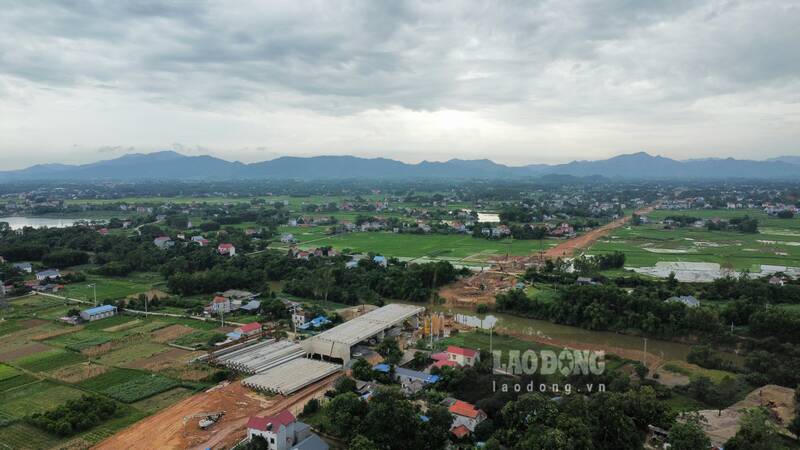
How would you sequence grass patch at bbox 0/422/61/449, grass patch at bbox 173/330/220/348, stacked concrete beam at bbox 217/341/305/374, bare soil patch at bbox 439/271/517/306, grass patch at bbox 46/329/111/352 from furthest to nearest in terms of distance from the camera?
1. bare soil patch at bbox 439/271/517/306
2. grass patch at bbox 173/330/220/348
3. grass patch at bbox 46/329/111/352
4. stacked concrete beam at bbox 217/341/305/374
5. grass patch at bbox 0/422/61/449

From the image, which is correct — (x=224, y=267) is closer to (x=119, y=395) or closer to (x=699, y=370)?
(x=119, y=395)

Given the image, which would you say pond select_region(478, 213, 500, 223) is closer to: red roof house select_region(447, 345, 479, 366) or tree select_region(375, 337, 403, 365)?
tree select_region(375, 337, 403, 365)

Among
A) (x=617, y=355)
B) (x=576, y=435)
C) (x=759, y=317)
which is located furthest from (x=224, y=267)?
(x=759, y=317)

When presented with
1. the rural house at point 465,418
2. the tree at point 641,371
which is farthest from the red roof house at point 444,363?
the tree at point 641,371

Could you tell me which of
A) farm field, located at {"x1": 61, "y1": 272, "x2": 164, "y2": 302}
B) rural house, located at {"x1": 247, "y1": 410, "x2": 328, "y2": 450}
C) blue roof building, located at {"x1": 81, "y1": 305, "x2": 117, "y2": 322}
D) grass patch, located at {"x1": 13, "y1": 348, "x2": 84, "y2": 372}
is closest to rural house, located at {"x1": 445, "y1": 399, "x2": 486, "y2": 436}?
rural house, located at {"x1": 247, "y1": 410, "x2": 328, "y2": 450}

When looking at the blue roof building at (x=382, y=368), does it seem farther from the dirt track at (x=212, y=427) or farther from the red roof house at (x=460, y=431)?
A: the red roof house at (x=460, y=431)

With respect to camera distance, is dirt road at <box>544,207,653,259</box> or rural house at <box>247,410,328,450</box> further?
dirt road at <box>544,207,653,259</box>

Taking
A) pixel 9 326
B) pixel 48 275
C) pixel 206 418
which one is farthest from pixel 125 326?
pixel 48 275

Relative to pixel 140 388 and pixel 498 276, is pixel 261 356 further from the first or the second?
pixel 498 276
